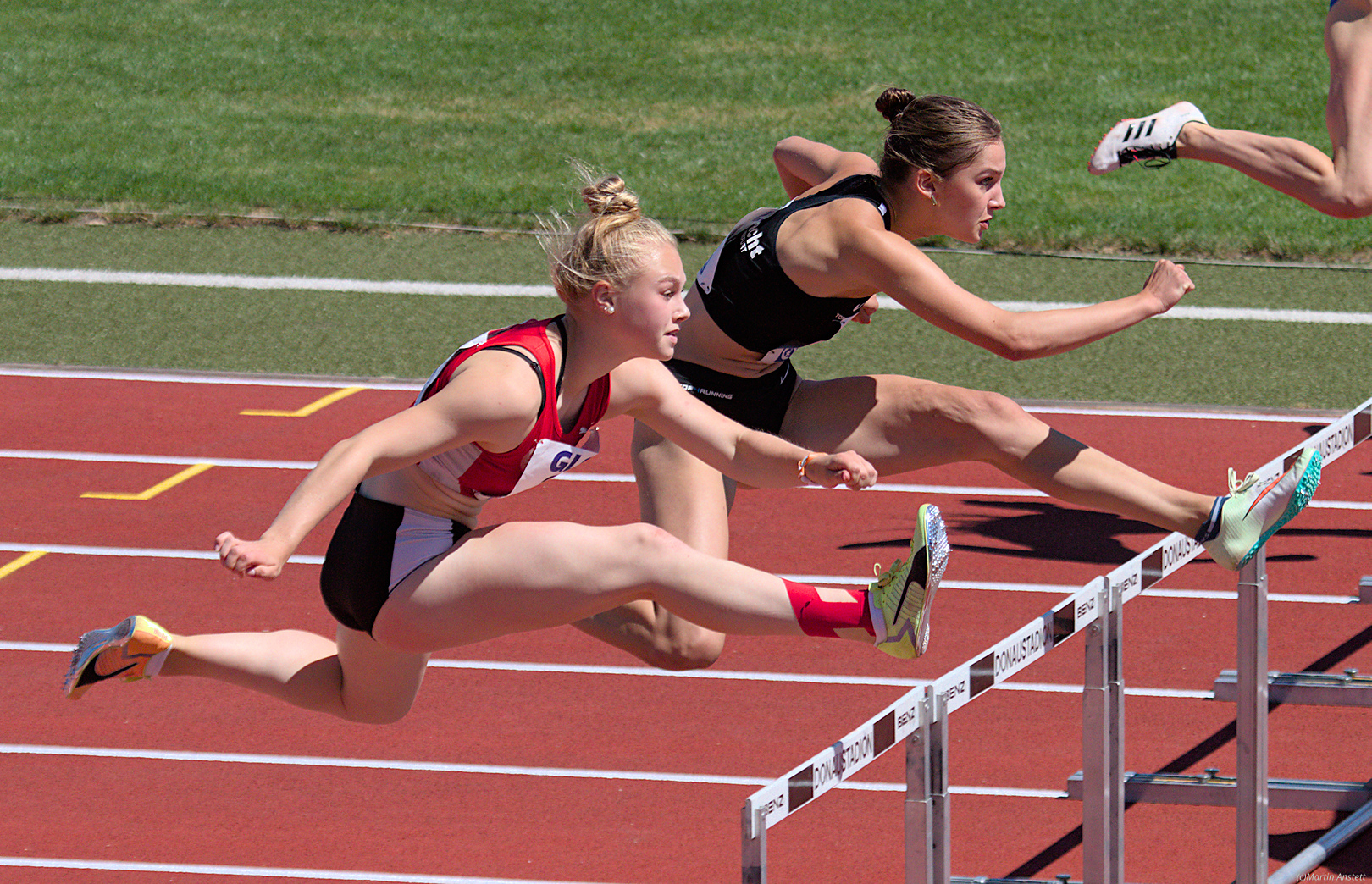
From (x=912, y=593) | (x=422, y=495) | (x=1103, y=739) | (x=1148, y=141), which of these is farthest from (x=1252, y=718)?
(x=1148, y=141)

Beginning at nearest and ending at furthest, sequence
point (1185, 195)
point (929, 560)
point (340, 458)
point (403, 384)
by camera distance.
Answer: point (340, 458), point (929, 560), point (403, 384), point (1185, 195)

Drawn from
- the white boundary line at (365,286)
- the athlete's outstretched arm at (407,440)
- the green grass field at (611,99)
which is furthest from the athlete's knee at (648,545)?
the green grass field at (611,99)

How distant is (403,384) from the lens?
9.45 metres

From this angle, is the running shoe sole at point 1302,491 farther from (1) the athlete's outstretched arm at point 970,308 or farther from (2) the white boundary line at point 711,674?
(2) the white boundary line at point 711,674

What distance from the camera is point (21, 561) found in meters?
7.30

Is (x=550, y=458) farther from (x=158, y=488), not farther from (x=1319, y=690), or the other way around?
(x=158, y=488)

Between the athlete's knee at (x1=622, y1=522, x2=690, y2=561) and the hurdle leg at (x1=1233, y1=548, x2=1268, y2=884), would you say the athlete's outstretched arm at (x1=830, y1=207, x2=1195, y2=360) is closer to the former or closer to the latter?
the hurdle leg at (x1=1233, y1=548, x2=1268, y2=884)

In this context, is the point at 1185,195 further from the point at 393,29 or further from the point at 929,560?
the point at 929,560

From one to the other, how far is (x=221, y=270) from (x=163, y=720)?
6.23 metres

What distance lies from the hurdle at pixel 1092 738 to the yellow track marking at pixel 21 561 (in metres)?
4.27

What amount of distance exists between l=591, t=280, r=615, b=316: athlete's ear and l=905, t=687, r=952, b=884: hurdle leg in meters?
1.25

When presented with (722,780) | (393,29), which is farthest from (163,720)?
(393,29)

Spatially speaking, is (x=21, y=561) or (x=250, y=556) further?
(x=21, y=561)

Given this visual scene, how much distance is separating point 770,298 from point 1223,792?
1771 mm
